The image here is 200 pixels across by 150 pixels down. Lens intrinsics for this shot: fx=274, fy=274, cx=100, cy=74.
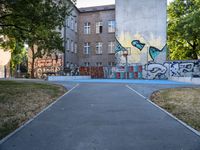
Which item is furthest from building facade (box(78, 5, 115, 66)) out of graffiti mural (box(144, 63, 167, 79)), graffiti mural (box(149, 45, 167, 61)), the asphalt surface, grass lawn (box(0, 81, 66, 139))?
the asphalt surface

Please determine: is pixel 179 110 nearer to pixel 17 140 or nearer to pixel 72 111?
pixel 72 111

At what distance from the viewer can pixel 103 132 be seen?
677 centimetres

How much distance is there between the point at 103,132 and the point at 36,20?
11119 millimetres

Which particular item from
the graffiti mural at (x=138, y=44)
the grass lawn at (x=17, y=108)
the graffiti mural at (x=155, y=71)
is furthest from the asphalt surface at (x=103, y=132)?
the graffiti mural at (x=138, y=44)

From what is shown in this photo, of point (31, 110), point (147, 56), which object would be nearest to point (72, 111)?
point (31, 110)

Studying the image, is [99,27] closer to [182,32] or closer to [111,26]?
[111,26]

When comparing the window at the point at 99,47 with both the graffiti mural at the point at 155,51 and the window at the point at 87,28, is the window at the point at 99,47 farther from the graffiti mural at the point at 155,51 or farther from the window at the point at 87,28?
the graffiti mural at the point at 155,51

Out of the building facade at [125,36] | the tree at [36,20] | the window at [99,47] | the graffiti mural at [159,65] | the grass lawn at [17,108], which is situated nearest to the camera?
the grass lawn at [17,108]

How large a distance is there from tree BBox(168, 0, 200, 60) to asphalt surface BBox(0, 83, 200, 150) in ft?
116

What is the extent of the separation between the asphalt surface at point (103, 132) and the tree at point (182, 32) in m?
35.5

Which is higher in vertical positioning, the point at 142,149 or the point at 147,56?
the point at 147,56

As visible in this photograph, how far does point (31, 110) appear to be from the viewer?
34.6 feet

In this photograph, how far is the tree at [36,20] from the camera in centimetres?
1562

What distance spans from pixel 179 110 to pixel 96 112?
10.7 feet
